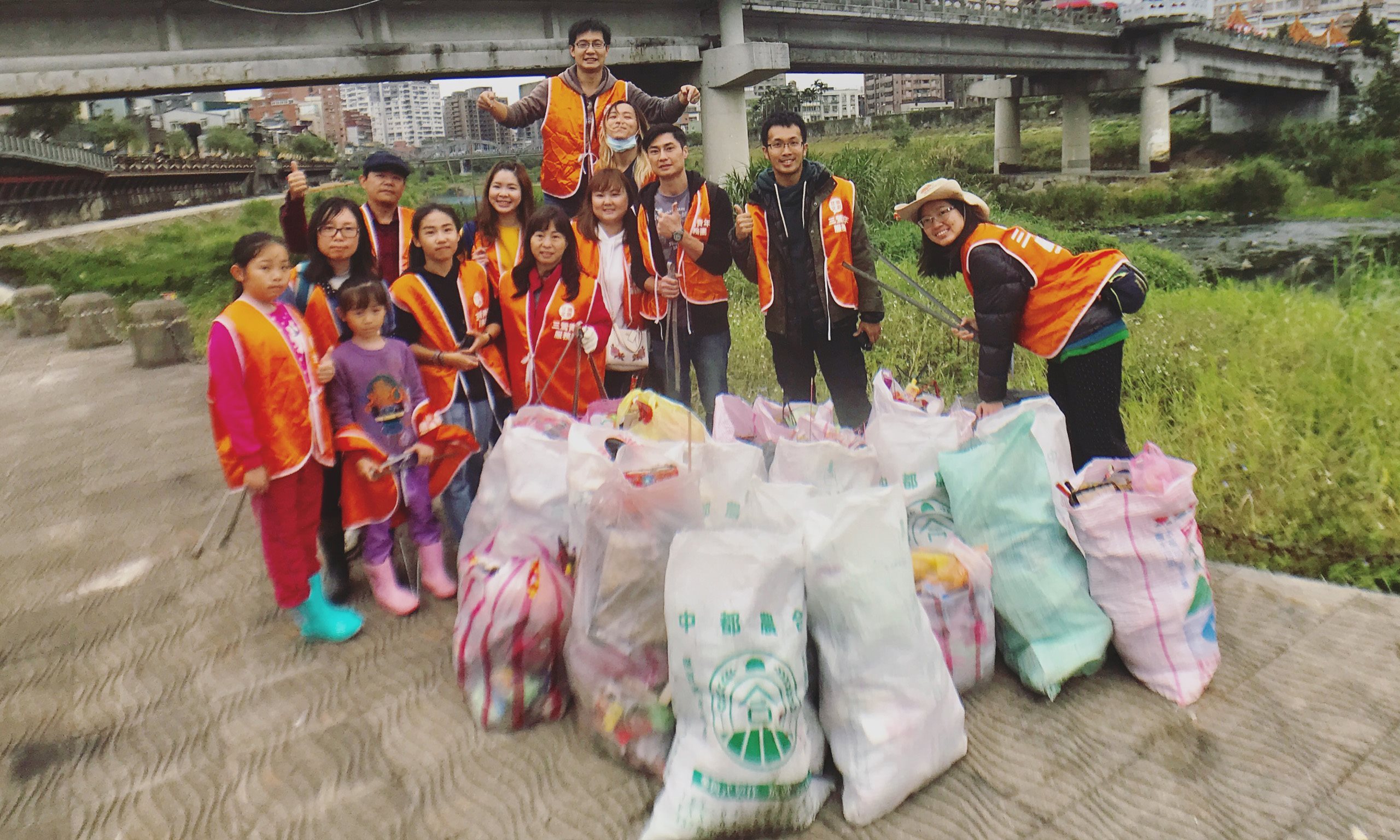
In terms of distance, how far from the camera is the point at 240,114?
4188cm

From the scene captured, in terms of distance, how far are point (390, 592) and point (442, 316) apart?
3.15 feet

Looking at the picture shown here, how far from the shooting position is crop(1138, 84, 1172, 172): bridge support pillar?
2653 centimetres

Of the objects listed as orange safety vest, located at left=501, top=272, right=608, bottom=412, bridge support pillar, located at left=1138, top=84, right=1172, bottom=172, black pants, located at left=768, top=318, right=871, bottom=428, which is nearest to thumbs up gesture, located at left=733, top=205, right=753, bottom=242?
black pants, located at left=768, top=318, right=871, bottom=428

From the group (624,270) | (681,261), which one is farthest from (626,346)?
(681,261)

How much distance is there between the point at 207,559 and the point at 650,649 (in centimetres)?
235

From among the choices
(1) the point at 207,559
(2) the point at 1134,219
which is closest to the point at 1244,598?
(1) the point at 207,559

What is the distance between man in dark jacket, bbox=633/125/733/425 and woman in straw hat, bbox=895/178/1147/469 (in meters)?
0.79

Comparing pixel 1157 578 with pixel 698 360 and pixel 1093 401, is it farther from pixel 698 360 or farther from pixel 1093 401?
pixel 698 360

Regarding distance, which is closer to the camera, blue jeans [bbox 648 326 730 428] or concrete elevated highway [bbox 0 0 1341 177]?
blue jeans [bbox 648 326 730 428]

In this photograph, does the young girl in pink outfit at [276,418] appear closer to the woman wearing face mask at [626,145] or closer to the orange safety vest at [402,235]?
the orange safety vest at [402,235]

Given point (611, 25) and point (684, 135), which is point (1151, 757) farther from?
point (611, 25)

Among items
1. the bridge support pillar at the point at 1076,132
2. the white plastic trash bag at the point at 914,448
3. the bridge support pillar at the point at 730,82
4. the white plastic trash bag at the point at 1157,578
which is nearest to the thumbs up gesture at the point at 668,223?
the white plastic trash bag at the point at 914,448

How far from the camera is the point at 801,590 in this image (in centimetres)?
193

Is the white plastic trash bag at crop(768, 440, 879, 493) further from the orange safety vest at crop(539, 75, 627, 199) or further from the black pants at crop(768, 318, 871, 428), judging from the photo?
the orange safety vest at crop(539, 75, 627, 199)
